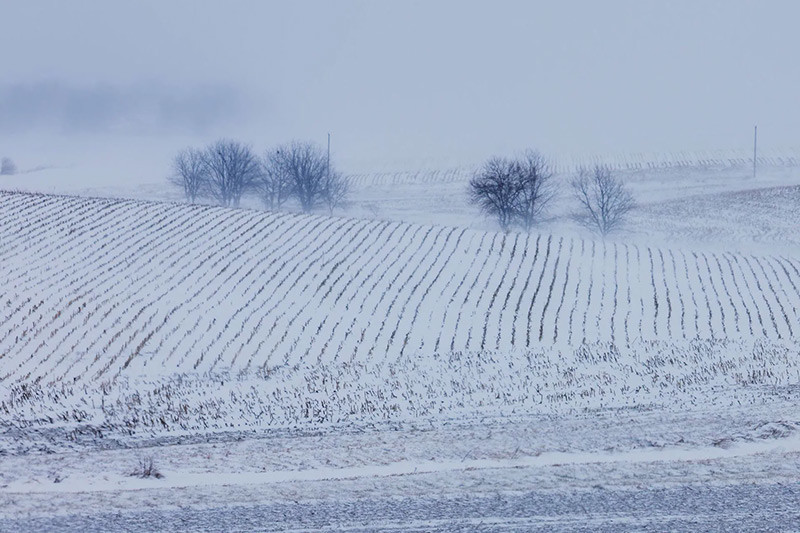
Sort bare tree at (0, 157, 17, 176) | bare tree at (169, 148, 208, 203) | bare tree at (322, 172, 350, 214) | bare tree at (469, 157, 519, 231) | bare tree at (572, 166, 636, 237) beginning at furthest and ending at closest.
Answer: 1. bare tree at (0, 157, 17, 176)
2. bare tree at (169, 148, 208, 203)
3. bare tree at (322, 172, 350, 214)
4. bare tree at (572, 166, 636, 237)
5. bare tree at (469, 157, 519, 231)

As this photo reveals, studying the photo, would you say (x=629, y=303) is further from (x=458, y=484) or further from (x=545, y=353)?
(x=458, y=484)

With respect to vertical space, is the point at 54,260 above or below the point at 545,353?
above

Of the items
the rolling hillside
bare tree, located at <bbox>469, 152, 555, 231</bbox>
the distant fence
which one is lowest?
the rolling hillside

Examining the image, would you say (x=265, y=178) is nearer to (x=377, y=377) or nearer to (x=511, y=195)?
(x=511, y=195)

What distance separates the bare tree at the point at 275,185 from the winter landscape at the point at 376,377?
133 feet

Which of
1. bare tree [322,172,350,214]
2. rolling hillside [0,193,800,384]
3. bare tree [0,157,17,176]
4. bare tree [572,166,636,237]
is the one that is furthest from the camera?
bare tree [0,157,17,176]

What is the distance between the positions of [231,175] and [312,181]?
11043mm

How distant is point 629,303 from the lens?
2700 cm

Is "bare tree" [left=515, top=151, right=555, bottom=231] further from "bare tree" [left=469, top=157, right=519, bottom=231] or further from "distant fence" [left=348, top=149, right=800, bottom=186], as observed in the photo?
"distant fence" [left=348, top=149, right=800, bottom=186]

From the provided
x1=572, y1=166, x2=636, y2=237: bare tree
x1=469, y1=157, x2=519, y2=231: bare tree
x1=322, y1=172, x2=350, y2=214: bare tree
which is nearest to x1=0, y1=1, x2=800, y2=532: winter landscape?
x1=572, y1=166, x2=636, y2=237: bare tree

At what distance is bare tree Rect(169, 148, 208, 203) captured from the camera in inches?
3514

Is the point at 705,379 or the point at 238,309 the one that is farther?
the point at 238,309

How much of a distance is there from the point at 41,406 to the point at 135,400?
146 cm

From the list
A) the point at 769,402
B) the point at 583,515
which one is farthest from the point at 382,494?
the point at 769,402
